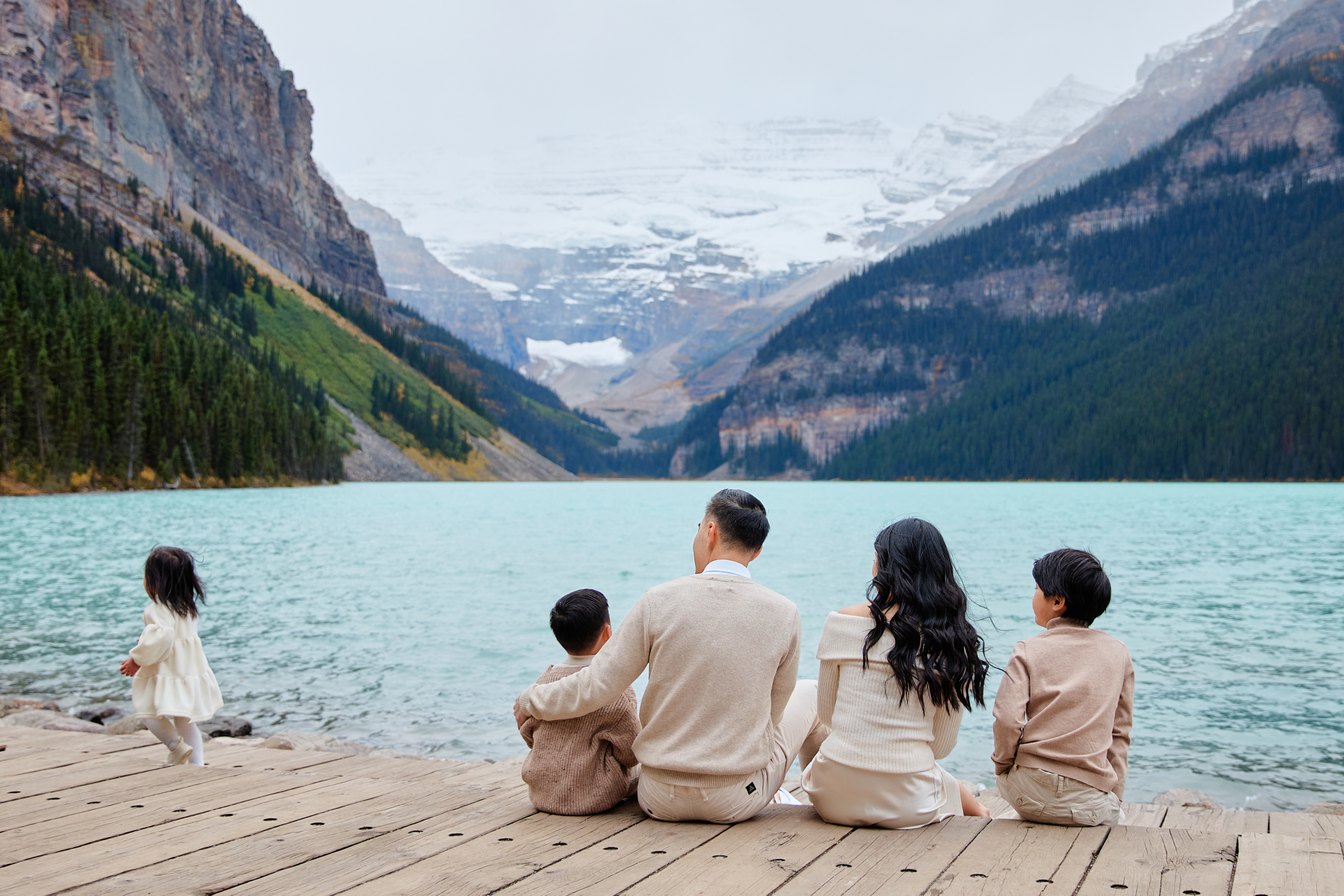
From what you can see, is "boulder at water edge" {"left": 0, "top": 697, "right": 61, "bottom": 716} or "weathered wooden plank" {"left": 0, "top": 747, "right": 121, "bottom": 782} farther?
"boulder at water edge" {"left": 0, "top": 697, "right": 61, "bottom": 716}

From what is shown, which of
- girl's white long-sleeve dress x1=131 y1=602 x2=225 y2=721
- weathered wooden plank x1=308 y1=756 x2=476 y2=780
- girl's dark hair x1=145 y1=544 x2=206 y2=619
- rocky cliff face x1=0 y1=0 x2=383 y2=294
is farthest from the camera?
rocky cliff face x1=0 y1=0 x2=383 y2=294

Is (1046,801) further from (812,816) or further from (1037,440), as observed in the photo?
(1037,440)

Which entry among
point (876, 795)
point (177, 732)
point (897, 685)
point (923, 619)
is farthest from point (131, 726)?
point (923, 619)

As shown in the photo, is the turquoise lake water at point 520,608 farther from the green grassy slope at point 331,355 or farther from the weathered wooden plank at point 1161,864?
the green grassy slope at point 331,355

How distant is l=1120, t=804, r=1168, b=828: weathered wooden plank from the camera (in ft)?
27.0

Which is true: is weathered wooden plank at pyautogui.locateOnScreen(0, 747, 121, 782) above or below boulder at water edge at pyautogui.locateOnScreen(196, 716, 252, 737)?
above

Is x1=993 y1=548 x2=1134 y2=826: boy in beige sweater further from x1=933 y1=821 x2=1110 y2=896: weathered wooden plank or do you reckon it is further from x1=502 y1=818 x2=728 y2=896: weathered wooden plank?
x1=502 y1=818 x2=728 y2=896: weathered wooden plank

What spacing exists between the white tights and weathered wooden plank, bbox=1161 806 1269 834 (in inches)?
328

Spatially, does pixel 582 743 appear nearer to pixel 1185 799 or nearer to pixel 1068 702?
pixel 1068 702

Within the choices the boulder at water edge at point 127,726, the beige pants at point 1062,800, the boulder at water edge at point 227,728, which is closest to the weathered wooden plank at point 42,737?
the boulder at water edge at point 127,726

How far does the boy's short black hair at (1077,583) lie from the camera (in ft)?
18.2

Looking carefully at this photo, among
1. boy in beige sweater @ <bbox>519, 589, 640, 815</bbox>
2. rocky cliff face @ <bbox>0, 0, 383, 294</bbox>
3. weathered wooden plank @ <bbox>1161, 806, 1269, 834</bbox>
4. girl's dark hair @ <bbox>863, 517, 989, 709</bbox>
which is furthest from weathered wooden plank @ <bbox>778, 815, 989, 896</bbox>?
rocky cliff face @ <bbox>0, 0, 383, 294</bbox>

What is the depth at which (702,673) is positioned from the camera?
526cm

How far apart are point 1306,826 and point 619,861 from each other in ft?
20.6
